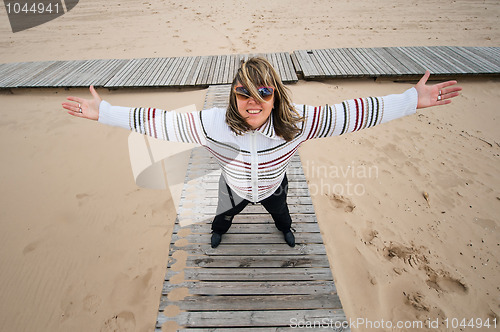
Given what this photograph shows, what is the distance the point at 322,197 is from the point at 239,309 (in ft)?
7.00

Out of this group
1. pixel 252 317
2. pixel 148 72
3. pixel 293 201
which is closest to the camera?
pixel 252 317

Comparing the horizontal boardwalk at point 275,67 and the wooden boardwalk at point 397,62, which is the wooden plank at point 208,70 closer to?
the horizontal boardwalk at point 275,67

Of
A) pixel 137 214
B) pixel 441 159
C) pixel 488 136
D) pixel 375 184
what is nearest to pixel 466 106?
pixel 488 136

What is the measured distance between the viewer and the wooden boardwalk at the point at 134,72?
20.0ft

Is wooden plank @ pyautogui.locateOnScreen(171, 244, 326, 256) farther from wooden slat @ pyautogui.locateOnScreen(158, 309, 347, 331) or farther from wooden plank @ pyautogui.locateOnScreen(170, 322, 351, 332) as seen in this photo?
wooden plank @ pyautogui.locateOnScreen(170, 322, 351, 332)

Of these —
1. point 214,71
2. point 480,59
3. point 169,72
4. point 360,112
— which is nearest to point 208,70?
point 214,71

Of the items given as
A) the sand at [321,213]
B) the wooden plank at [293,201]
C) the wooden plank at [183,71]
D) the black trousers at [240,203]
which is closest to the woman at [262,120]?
the black trousers at [240,203]

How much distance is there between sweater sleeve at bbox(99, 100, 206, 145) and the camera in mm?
1467

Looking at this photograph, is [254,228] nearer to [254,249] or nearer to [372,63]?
[254,249]

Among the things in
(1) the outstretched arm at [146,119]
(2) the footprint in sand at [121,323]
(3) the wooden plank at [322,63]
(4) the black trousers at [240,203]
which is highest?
(1) the outstretched arm at [146,119]

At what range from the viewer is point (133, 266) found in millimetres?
3121

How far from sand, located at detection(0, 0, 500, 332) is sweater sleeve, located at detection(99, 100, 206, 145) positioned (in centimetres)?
225

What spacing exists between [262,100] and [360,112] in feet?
2.06

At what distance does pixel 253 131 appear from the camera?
4.75 ft
